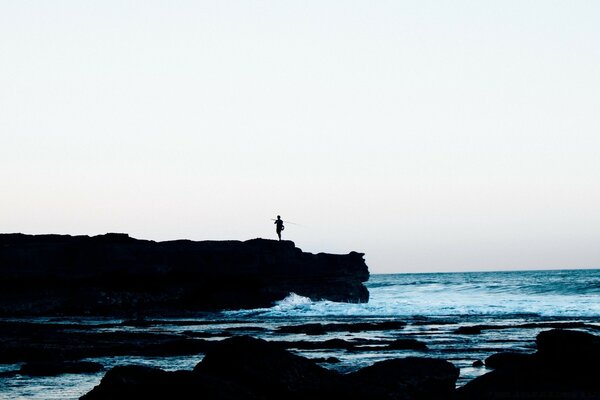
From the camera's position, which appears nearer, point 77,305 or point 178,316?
point 178,316

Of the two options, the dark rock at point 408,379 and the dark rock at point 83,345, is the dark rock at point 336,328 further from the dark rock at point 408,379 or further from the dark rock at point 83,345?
the dark rock at point 408,379

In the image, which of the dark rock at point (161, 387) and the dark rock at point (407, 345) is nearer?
the dark rock at point (161, 387)

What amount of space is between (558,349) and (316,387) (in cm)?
500

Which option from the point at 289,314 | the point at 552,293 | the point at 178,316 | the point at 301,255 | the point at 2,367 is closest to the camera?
the point at 2,367

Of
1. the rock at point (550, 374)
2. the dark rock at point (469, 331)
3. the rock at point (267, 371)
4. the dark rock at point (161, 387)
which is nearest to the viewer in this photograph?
the dark rock at point (161, 387)

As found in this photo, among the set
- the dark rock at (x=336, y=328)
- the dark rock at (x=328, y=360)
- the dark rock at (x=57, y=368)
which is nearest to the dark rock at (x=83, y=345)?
the dark rock at (x=57, y=368)

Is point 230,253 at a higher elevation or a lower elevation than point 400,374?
higher

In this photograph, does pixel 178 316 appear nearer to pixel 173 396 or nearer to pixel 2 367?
pixel 2 367

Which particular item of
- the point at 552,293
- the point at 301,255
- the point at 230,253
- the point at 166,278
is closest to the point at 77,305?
the point at 166,278

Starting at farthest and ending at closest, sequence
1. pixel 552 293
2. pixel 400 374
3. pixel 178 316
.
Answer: pixel 552 293
pixel 178 316
pixel 400 374

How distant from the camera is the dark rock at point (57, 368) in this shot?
21516 mm

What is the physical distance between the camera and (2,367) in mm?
23484

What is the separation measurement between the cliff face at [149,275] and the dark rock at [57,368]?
35502 millimetres

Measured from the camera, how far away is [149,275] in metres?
62.4
